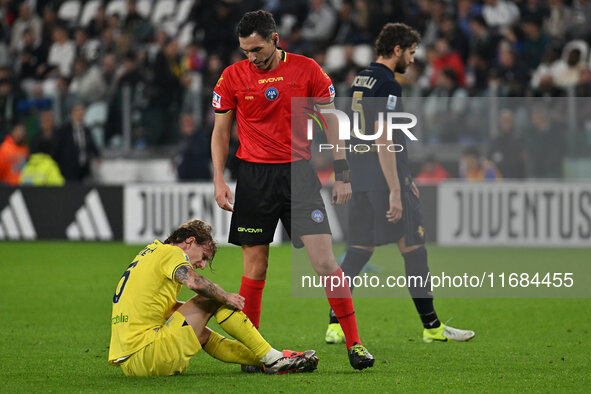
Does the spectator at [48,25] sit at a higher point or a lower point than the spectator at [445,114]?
higher

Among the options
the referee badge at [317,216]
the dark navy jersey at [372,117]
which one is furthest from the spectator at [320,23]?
the referee badge at [317,216]

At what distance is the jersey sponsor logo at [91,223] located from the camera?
16172 millimetres

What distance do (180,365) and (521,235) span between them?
9019 millimetres

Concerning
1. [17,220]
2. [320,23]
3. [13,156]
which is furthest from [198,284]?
[320,23]

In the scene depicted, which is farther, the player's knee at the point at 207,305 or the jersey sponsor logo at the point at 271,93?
the jersey sponsor logo at the point at 271,93

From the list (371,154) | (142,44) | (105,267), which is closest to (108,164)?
(142,44)

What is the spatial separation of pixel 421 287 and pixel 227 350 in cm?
→ 194

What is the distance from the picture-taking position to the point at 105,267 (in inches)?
509

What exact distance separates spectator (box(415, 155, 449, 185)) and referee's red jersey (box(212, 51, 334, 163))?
8.40m

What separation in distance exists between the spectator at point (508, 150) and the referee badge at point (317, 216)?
338 inches

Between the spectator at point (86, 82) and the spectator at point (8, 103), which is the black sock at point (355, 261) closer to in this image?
the spectator at point (86, 82)

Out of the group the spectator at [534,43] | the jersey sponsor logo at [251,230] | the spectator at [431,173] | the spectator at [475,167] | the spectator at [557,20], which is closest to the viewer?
the jersey sponsor logo at [251,230]

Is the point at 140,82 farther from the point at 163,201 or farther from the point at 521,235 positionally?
the point at 521,235

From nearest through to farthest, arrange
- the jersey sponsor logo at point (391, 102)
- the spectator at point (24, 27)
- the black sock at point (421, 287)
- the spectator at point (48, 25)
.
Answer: the jersey sponsor logo at point (391, 102)
the black sock at point (421, 287)
the spectator at point (48, 25)
the spectator at point (24, 27)
